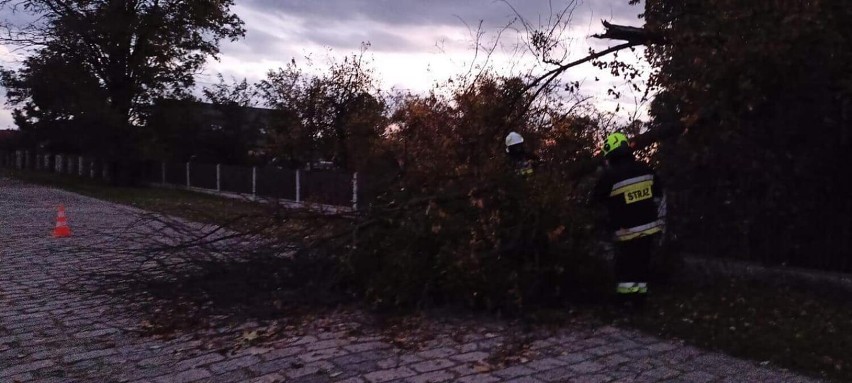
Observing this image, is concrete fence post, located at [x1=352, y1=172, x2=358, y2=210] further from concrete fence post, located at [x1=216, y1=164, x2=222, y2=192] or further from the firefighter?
concrete fence post, located at [x1=216, y1=164, x2=222, y2=192]

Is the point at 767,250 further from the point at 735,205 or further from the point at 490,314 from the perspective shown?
the point at 490,314

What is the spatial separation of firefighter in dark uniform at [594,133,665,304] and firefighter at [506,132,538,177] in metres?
0.70

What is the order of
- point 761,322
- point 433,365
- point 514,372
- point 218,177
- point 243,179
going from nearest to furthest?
point 514,372, point 433,365, point 761,322, point 243,179, point 218,177

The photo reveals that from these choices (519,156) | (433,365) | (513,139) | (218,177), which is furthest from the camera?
(218,177)

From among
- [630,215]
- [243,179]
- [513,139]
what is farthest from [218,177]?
[630,215]

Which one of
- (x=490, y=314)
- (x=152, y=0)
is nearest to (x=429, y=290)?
(x=490, y=314)

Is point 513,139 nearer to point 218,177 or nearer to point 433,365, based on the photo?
point 433,365

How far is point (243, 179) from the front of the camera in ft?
77.4

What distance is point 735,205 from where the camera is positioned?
25.6 ft

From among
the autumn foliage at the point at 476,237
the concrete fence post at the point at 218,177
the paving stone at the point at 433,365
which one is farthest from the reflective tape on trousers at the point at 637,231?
the concrete fence post at the point at 218,177

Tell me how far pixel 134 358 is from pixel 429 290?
251 cm

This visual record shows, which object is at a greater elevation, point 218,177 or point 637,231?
point 637,231

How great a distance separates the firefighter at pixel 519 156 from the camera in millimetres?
6684

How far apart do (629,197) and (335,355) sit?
2.85m
